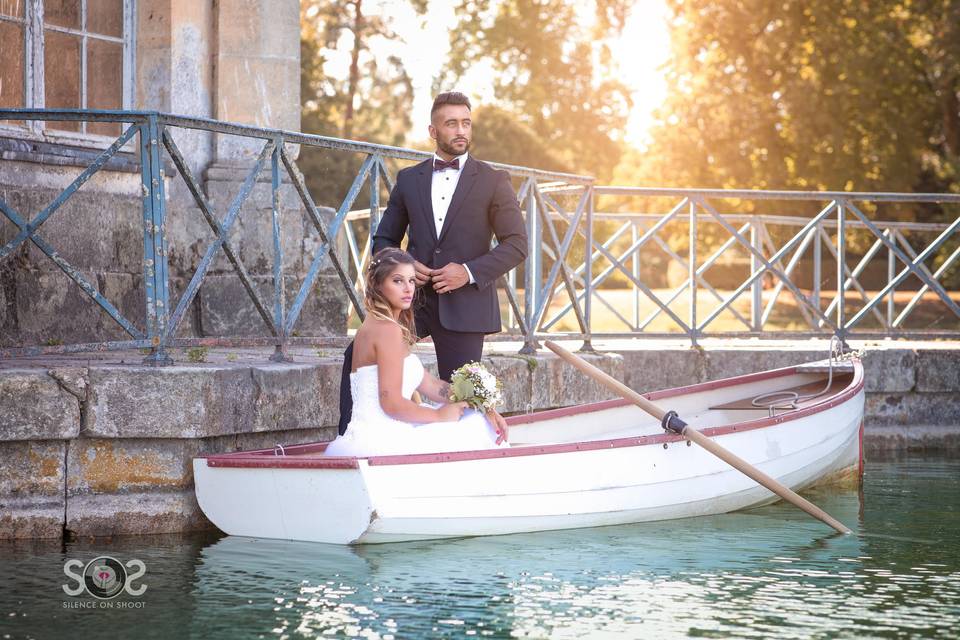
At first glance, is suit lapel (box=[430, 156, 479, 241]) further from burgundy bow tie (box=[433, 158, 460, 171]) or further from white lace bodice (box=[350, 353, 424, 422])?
white lace bodice (box=[350, 353, 424, 422])

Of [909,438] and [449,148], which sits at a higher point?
[449,148]

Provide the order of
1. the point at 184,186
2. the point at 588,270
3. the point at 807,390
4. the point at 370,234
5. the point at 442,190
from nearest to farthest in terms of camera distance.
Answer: the point at 442,190 < the point at 370,234 < the point at 807,390 < the point at 184,186 < the point at 588,270

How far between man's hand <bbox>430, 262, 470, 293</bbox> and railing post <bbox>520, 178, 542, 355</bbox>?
249 centimetres

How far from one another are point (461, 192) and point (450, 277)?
41 cm

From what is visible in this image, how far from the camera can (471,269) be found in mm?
5871

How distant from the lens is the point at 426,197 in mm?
6023

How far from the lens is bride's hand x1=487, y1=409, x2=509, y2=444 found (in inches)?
245

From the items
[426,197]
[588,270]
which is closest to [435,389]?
[426,197]

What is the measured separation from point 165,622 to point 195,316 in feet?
14.7

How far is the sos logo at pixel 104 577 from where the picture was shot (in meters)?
5.08

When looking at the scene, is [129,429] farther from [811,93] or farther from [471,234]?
[811,93]

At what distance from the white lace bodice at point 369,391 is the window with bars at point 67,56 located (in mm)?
3429

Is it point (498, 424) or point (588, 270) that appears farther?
point (588, 270)

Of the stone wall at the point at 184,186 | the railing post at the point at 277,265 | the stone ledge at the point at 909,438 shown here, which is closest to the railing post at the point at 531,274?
the stone wall at the point at 184,186
